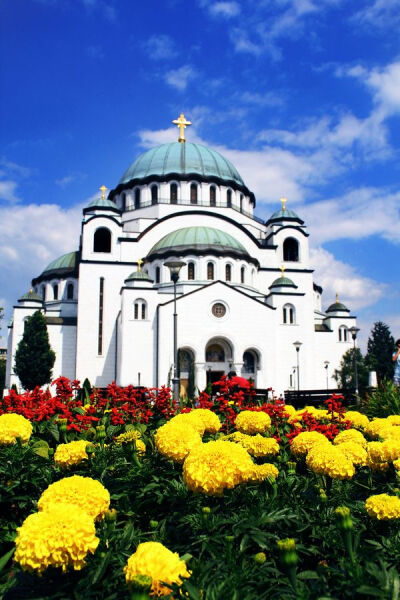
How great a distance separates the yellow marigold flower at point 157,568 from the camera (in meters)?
2.32

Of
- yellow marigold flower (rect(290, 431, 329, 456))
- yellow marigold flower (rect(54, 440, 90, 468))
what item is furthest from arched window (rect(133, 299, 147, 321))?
yellow marigold flower (rect(54, 440, 90, 468))

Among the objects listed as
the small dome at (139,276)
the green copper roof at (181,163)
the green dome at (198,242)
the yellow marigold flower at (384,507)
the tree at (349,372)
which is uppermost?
the green copper roof at (181,163)

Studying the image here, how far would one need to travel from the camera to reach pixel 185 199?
137 feet

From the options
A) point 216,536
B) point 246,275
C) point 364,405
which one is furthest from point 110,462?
point 246,275

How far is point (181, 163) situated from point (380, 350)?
24082 millimetres

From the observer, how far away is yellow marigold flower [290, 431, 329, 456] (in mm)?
4375

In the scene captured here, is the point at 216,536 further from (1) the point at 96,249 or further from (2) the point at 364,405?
(1) the point at 96,249

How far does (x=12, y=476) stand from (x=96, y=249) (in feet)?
119

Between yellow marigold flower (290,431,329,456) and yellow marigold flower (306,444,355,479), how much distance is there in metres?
0.45

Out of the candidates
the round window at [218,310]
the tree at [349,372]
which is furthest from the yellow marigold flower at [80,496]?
the tree at [349,372]

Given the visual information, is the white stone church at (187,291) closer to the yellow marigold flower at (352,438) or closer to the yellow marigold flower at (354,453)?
the yellow marigold flower at (352,438)

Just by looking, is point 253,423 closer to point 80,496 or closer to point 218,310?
point 80,496

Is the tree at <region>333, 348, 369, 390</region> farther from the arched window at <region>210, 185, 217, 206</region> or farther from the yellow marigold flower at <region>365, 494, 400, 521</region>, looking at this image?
the yellow marigold flower at <region>365, 494, 400, 521</region>

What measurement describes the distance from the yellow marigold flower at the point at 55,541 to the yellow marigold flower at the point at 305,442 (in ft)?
7.69
